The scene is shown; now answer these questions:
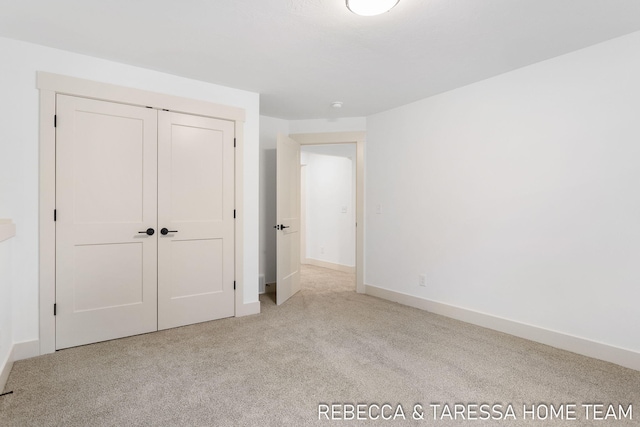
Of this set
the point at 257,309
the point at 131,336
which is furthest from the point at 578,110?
the point at 131,336

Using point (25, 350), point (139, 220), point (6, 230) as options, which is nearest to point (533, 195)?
point (139, 220)

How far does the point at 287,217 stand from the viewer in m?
4.00

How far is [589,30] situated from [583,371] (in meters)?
2.32

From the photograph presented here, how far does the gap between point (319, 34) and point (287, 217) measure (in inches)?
86.7

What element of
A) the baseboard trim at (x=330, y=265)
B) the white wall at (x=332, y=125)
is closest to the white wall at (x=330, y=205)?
the baseboard trim at (x=330, y=265)

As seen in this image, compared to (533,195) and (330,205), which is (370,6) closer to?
(533,195)

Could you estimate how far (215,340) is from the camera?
272 centimetres

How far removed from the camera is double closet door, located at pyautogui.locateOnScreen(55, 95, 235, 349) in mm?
2553

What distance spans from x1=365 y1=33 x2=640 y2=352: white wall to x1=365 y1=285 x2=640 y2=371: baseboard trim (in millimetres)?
48

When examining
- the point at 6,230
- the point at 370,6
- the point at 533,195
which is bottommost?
the point at 6,230

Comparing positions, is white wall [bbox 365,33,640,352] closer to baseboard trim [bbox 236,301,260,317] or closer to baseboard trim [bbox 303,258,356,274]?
baseboard trim [bbox 236,301,260,317]

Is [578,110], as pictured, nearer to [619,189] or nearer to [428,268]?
[619,189]

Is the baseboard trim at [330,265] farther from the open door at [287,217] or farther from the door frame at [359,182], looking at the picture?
the open door at [287,217]

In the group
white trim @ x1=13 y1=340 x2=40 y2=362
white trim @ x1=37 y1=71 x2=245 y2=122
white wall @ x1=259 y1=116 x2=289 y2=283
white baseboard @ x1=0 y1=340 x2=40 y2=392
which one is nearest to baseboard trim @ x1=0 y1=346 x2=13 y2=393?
white baseboard @ x1=0 y1=340 x2=40 y2=392
